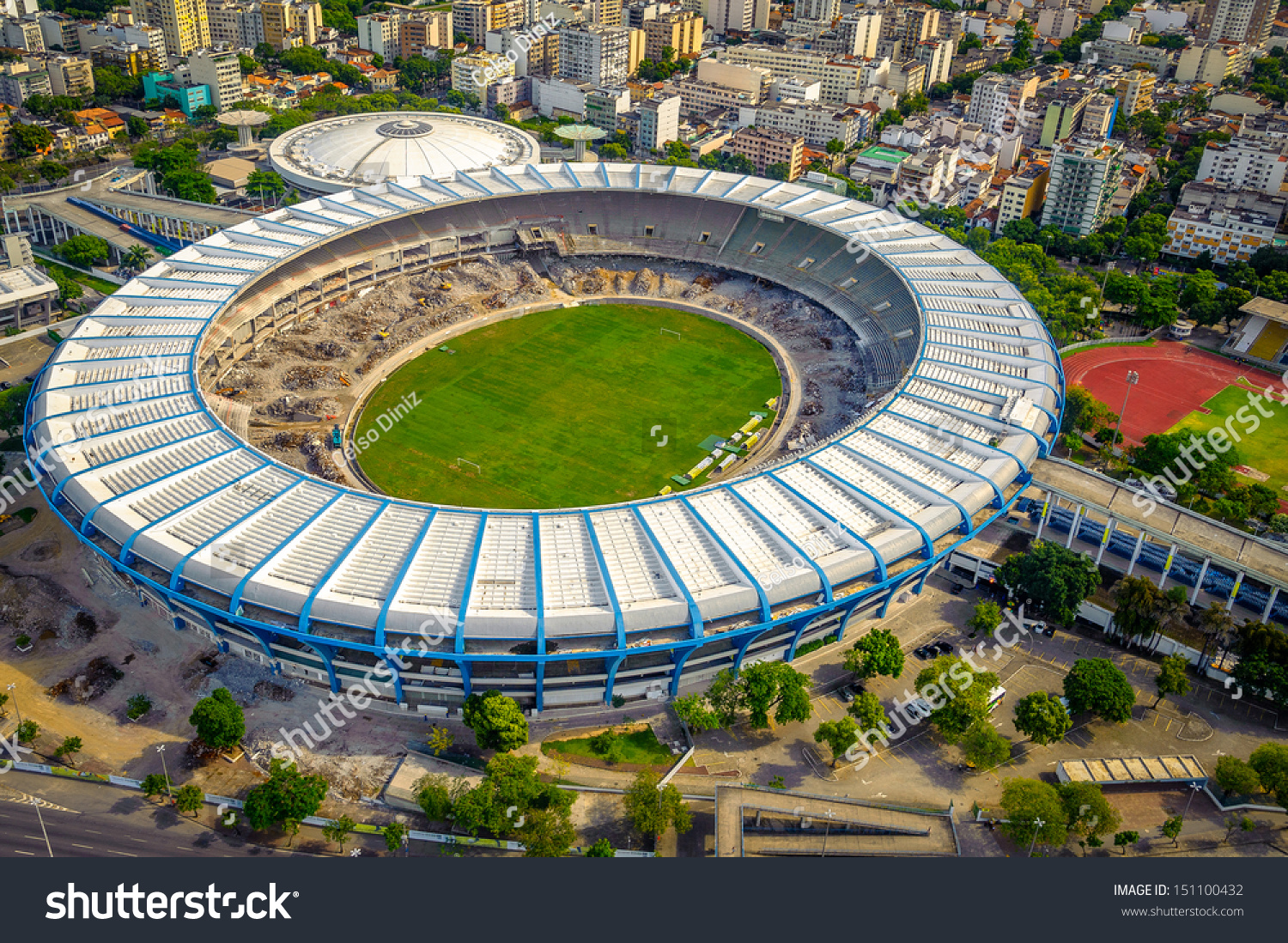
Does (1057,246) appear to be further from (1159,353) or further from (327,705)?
(327,705)

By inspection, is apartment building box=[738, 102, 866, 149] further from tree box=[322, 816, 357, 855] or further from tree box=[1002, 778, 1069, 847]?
tree box=[322, 816, 357, 855]

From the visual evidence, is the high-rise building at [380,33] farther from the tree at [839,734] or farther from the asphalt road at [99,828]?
the tree at [839,734]

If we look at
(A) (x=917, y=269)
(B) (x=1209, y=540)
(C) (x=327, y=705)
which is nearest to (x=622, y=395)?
(A) (x=917, y=269)

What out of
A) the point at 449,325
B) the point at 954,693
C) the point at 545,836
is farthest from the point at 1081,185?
the point at 545,836

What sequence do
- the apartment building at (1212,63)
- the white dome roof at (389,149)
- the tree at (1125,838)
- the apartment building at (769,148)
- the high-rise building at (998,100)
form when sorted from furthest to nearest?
the apartment building at (1212,63) → the high-rise building at (998,100) → the apartment building at (769,148) → the white dome roof at (389,149) → the tree at (1125,838)

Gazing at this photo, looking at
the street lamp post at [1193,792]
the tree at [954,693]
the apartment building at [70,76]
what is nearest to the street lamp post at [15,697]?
the tree at [954,693]

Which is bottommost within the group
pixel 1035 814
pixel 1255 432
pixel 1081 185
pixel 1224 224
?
pixel 1035 814

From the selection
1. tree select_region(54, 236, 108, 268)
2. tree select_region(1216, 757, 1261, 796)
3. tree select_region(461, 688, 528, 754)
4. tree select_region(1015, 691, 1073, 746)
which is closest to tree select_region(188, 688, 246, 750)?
tree select_region(461, 688, 528, 754)

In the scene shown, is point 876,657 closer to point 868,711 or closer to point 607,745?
point 868,711
